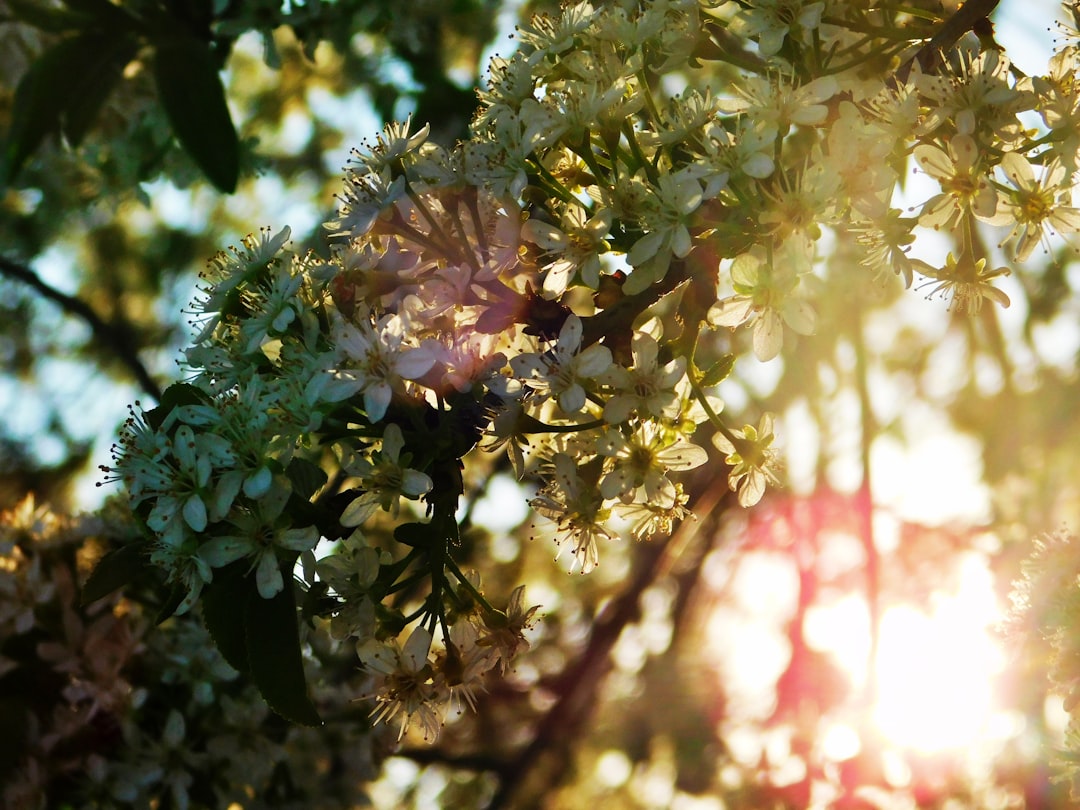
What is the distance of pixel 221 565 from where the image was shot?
1379mm

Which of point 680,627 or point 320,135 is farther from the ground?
point 320,135

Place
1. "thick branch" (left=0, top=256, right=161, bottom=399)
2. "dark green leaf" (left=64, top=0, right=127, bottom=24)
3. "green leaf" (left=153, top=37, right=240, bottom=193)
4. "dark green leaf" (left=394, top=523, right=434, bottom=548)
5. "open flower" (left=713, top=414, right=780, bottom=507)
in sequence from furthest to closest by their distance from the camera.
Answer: "thick branch" (left=0, top=256, right=161, bottom=399)
"dark green leaf" (left=64, top=0, right=127, bottom=24)
"green leaf" (left=153, top=37, right=240, bottom=193)
"open flower" (left=713, top=414, right=780, bottom=507)
"dark green leaf" (left=394, top=523, right=434, bottom=548)

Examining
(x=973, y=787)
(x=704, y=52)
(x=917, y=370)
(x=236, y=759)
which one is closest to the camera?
(x=704, y=52)

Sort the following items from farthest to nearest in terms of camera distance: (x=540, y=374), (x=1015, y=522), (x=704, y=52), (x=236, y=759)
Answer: (x=1015, y=522) → (x=236, y=759) → (x=704, y=52) → (x=540, y=374)

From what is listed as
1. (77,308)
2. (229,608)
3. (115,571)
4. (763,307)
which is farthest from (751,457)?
(77,308)

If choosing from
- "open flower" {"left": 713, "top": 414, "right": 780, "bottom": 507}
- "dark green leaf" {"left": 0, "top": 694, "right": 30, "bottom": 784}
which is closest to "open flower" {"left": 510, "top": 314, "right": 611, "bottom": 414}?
"open flower" {"left": 713, "top": 414, "right": 780, "bottom": 507}

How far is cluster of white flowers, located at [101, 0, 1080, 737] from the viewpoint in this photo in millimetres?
1383

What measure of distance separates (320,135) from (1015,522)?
318 cm

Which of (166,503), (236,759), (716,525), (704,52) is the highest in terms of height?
(704,52)

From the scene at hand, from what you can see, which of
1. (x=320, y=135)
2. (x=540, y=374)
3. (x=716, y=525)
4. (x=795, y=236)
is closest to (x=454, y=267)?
(x=540, y=374)

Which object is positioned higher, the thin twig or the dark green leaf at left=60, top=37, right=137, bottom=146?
the dark green leaf at left=60, top=37, right=137, bottom=146

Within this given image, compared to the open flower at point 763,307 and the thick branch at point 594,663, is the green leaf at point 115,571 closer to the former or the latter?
the open flower at point 763,307

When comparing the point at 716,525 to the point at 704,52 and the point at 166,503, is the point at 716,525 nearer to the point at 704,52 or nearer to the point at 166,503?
the point at 704,52

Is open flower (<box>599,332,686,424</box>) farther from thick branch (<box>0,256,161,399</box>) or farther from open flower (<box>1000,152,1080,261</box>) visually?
thick branch (<box>0,256,161,399</box>)
